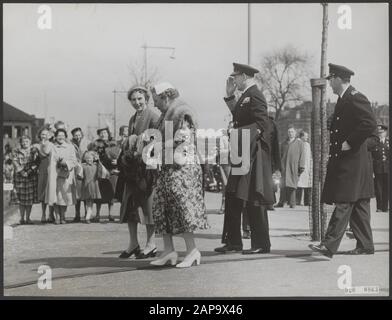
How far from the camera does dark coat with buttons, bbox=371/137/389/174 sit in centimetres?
807

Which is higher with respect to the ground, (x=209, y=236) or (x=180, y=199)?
(x=180, y=199)

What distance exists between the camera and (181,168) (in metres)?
7.56

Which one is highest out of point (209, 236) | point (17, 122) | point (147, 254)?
point (17, 122)

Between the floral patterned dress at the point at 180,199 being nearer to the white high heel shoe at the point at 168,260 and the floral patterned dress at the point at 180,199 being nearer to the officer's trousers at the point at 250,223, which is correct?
the white high heel shoe at the point at 168,260

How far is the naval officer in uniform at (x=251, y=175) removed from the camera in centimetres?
802

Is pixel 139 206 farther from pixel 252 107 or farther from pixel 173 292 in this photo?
pixel 252 107

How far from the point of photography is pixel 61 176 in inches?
347

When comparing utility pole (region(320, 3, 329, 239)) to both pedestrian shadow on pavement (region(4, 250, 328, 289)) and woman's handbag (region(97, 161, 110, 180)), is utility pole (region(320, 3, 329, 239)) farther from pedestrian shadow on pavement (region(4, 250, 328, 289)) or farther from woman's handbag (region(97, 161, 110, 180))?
woman's handbag (region(97, 161, 110, 180))

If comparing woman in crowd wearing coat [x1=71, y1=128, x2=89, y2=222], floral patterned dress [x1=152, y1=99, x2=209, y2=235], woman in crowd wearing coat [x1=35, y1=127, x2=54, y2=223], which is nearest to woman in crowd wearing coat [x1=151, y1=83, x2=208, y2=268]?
floral patterned dress [x1=152, y1=99, x2=209, y2=235]

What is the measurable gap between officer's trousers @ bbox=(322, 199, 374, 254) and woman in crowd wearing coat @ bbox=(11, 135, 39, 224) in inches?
129

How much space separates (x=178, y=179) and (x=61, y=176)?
1.85m
